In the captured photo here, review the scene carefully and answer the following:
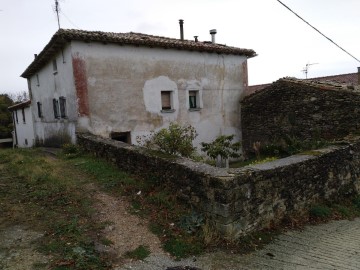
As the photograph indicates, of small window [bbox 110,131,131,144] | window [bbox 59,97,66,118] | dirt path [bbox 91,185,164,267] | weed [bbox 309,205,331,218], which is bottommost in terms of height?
weed [bbox 309,205,331,218]

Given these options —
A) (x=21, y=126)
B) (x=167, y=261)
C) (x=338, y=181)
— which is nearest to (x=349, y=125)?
(x=338, y=181)

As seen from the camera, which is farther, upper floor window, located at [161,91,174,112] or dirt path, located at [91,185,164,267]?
upper floor window, located at [161,91,174,112]

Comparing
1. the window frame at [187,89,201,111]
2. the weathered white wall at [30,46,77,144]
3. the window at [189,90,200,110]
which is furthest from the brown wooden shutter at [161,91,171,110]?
the weathered white wall at [30,46,77,144]

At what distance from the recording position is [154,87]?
41.7ft

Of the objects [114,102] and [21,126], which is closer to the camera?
[114,102]

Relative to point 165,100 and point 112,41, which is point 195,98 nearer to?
point 165,100

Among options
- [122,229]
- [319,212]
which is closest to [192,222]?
[122,229]

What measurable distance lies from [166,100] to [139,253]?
32.1 ft

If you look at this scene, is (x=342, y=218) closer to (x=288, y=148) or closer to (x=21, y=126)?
(x=288, y=148)

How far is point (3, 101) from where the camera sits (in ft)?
96.0

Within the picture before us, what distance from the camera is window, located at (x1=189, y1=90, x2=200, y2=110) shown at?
46.7 feet

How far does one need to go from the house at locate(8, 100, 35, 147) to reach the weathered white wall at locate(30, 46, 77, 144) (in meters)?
1.27

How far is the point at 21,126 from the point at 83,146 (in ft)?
45.5

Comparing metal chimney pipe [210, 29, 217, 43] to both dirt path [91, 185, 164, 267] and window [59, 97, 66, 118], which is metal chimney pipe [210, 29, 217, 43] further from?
dirt path [91, 185, 164, 267]
